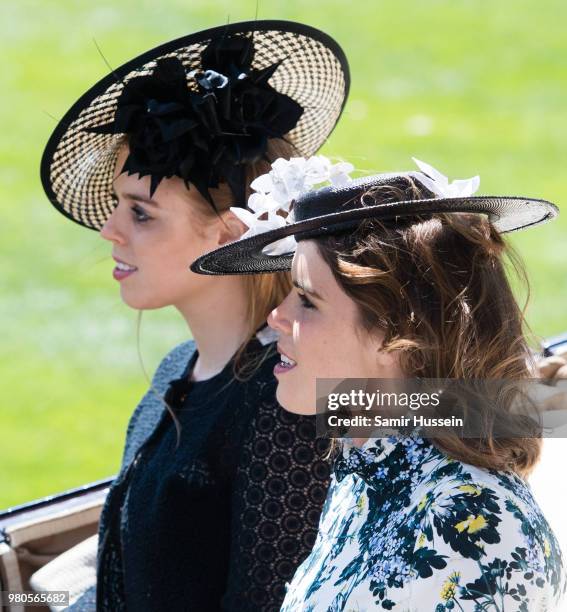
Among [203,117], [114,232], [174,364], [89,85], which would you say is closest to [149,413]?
[174,364]

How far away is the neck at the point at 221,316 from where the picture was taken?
113 inches

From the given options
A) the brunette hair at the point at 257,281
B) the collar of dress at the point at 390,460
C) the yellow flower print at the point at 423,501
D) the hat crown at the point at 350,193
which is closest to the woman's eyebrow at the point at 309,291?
the hat crown at the point at 350,193

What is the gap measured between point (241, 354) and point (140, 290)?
0.29 meters

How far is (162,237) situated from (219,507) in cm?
63

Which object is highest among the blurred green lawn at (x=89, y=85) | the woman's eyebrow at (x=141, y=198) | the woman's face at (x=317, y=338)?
the blurred green lawn at (x=89, y=85)

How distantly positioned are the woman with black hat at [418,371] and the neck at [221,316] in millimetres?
670

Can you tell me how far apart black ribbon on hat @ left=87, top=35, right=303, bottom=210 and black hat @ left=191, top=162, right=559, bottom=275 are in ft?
1.57

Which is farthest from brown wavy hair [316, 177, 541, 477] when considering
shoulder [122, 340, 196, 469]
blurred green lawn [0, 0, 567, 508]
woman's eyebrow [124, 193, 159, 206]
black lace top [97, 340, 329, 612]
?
blurred green lawn [0, 0, 567, 508]

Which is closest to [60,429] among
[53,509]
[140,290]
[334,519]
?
[53,509]

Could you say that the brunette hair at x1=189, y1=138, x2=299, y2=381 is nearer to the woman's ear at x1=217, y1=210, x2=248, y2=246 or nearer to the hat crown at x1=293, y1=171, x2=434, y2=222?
the woman's ear at x1=217, y1=210, x2=248, y2=246

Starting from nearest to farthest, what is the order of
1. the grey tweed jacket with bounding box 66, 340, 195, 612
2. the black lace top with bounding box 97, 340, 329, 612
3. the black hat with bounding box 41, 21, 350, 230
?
the black lace top with bounding box 97, 340, 329, 612
the black hat with bounding box 41, 21, 350, 230
the grey tweed jacket with bounding box 66, 340, 195, 612

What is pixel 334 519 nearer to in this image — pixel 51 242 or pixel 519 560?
pixel 519 560

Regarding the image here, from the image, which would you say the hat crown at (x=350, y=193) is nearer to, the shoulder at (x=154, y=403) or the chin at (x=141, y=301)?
the chin at (x=141, y=301)

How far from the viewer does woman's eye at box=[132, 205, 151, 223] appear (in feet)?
9.34
